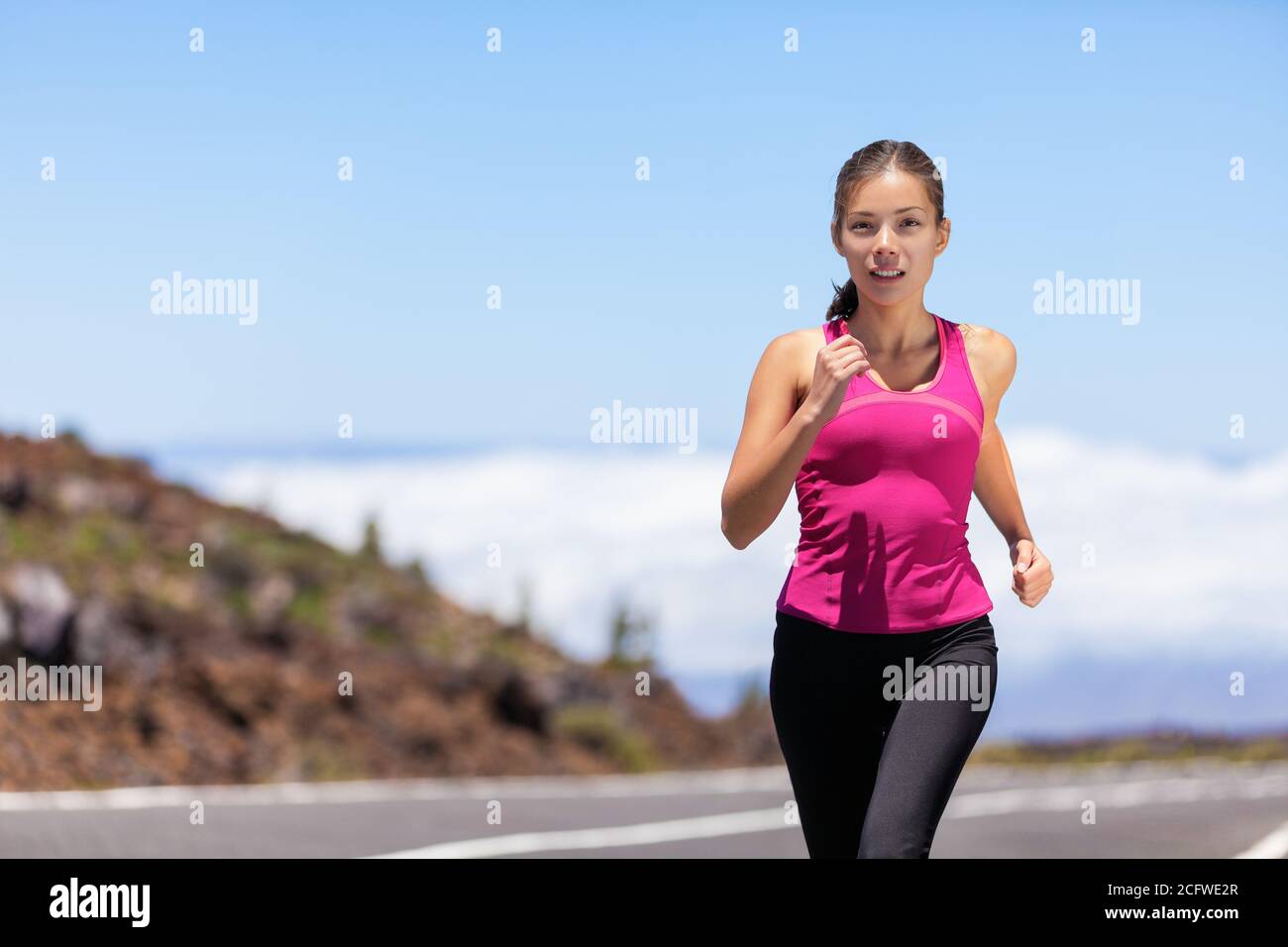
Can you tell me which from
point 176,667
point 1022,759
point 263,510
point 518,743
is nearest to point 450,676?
point 518,743

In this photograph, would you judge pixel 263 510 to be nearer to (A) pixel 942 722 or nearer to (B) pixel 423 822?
(B) pixel 423 822

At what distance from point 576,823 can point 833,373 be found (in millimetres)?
11250

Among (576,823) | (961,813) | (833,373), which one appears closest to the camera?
(833,373)

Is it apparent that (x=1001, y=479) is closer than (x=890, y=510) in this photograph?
No

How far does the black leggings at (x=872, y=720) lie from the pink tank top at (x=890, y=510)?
54 millimetres

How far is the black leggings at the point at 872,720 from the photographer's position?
4230 millimetres

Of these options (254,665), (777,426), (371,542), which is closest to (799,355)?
(777,426)

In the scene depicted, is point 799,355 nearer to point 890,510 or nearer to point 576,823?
point 890,510

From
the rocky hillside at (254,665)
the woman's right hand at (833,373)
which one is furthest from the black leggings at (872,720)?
the rocky hillside at (254,665)

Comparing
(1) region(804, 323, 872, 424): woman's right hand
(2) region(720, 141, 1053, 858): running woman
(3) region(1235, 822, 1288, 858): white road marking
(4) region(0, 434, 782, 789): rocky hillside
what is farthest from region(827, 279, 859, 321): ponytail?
(4) region(0, 434, 782, 789): rocky hillside

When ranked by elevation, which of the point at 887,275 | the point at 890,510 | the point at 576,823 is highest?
the point at 887,275

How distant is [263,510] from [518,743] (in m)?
11.7

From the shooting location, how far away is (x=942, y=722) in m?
4.27

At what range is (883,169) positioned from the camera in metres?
4.40
